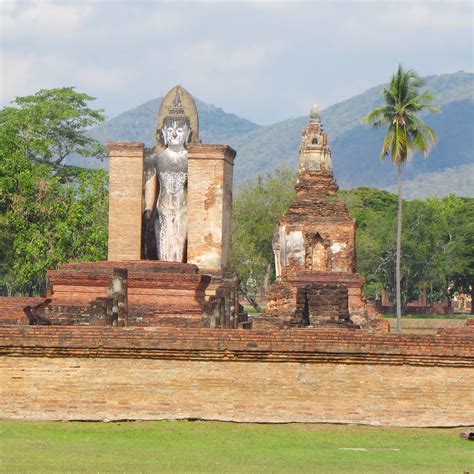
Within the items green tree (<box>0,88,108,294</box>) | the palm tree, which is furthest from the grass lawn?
the palm tree

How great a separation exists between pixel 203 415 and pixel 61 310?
22.1 ft

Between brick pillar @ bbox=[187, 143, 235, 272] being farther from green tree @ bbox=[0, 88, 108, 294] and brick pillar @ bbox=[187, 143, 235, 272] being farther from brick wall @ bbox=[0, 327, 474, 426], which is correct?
green tree @ bbox=[0, 88, 108, 294]

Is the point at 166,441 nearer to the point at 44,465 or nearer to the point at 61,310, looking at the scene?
the point at 44,465

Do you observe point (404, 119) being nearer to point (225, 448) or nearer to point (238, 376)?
point (238, 376)

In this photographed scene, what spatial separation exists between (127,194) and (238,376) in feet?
32.1

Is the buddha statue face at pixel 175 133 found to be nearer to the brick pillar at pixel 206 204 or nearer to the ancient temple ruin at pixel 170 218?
the ancient temple ruin at pixel 170 218

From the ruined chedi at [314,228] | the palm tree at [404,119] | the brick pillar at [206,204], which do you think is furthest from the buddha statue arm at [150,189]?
the palm tree at [404,119]

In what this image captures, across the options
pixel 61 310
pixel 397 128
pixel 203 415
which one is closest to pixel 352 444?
pixel 203 415

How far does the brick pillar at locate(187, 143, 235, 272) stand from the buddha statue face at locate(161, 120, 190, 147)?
0.56m

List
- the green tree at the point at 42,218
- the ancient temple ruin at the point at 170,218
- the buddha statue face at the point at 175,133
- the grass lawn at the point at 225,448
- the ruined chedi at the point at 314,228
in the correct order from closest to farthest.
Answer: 1. the grass lawn at the point at 225,448
2. the ancient temple ruin at the point at 170,218
3. the buddha statue face at the point at 175,133
4. the green tree at the point at 42,218
5. the ruined chedi at the point at 314,228

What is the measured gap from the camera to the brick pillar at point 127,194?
2342 centimetres

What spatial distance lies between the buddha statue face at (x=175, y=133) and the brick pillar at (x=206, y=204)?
22.2 inches

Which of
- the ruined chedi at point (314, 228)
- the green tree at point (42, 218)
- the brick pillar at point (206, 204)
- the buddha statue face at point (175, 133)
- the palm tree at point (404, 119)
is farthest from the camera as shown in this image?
the palm tree at point (404, 119)

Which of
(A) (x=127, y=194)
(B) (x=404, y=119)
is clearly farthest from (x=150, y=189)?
(B) (x=404, y=119)
